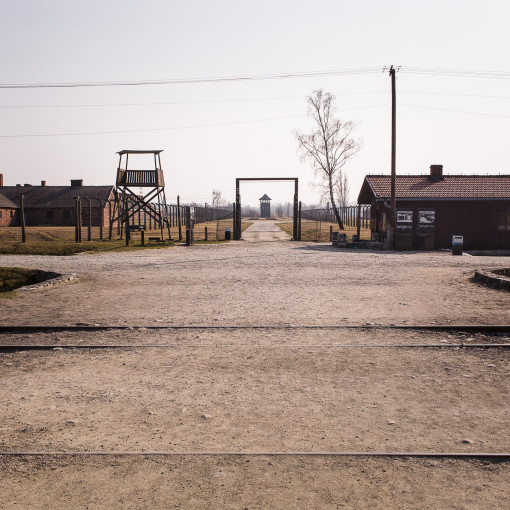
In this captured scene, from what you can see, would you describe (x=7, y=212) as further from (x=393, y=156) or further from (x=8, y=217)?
(x=393, y=156)

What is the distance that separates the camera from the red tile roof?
27.4 meters

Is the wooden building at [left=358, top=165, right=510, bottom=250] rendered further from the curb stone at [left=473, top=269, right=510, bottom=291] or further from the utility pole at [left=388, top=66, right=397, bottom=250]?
the curb stone at [left=473, top=269, right=510, bottom=291]

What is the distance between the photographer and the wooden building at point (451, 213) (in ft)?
88.1

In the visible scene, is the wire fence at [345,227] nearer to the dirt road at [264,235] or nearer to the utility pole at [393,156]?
the dirt road at [264,235]

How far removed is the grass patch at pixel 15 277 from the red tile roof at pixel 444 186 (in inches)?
735

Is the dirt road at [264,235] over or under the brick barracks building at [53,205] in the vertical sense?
under

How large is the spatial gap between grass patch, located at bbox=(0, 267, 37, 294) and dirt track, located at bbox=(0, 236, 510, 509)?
4017 mm

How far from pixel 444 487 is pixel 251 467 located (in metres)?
1.28

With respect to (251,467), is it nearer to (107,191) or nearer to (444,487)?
(444,487)

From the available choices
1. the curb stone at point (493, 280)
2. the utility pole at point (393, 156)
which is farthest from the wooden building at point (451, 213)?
the curb stone at point (493, 280)

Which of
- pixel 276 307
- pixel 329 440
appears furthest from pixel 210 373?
pixel 276 307

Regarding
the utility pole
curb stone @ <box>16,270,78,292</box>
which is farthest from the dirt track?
the utility pole

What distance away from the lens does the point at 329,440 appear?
4125 millimetres

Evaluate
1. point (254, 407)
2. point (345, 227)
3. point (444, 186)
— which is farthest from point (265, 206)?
point (254, 407)
